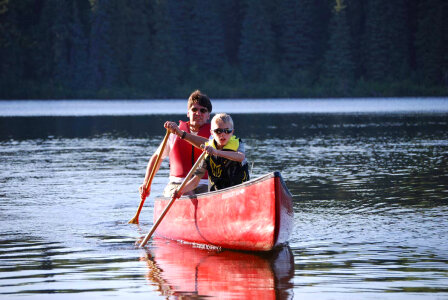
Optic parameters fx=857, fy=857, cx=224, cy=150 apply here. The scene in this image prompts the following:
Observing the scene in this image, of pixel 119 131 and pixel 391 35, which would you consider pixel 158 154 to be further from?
pixel 391 35

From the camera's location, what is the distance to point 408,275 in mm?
7598

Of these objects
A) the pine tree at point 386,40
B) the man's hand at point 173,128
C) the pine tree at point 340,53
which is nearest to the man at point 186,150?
the man's hand at point 173,128

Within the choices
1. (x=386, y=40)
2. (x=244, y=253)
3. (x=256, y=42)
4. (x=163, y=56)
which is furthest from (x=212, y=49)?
(x=244, y=253)

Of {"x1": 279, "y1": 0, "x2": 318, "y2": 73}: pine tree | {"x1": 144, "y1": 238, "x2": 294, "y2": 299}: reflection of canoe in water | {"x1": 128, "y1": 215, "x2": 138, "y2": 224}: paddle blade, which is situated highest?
{"x1": 279, "y1": 0, "x2": 318, "y2": 73}: pine tree

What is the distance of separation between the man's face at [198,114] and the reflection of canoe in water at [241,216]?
0.82 meters

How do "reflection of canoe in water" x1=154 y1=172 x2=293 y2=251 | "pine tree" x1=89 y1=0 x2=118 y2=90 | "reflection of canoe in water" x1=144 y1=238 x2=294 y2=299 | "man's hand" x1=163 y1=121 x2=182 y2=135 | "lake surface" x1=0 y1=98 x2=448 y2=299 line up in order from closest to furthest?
1. "reflection of canoe in water" x1=144 y1=238 x2=294 y2=299
2. "lake surface" x1=0 y1=98 x2=448 y2=299
3. "reflection of canoe in water" x1=154 y1=172 x2=293 y2=251
4. "man's hand" x1=163 y1=121 x2=182 y2=135
5. "pine tree" x1=89 y1=0 x2=118 y2=90

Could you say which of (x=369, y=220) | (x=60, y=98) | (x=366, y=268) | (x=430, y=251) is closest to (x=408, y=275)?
(x=366, y=268)

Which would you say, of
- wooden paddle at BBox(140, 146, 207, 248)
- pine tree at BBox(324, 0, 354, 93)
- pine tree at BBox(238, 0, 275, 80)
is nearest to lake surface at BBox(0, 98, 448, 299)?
wooden paddle at BBox(140, 146, 207, 248)

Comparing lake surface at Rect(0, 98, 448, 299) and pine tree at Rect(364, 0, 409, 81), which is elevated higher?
pine tree at Rect(364, 0, 409, 81)

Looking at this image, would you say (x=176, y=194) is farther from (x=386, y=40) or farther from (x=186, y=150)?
(x=386, y=40)

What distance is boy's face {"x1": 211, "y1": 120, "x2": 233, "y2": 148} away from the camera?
27.7 ft

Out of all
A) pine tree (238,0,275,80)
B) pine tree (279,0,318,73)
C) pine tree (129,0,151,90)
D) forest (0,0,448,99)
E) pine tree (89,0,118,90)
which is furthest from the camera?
pine tree (279,0,318,73)

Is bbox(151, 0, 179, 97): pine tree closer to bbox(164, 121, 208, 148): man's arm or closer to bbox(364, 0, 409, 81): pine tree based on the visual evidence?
bbox(364, 0, 409, 81): pine tree

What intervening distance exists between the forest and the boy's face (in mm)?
63284
